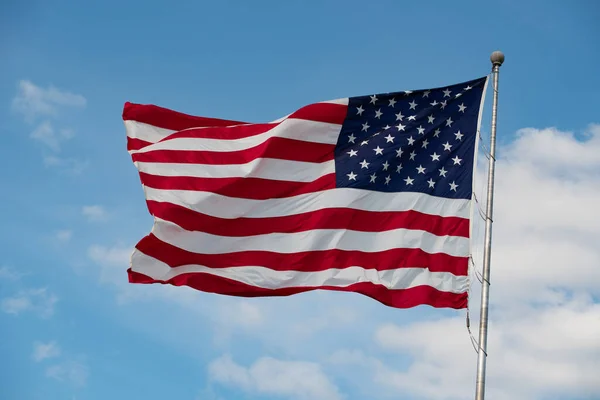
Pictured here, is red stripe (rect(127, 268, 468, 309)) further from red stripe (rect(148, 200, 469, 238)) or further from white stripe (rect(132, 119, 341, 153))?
white stripe (rect(132, 119, 341, 153))

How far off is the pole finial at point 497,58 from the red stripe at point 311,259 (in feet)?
15.0

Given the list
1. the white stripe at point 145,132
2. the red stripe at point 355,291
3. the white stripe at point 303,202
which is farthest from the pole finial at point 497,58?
the white stripe at point 145,132

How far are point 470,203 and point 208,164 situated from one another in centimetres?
637

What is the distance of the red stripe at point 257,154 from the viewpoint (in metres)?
20.2

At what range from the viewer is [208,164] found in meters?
20.5

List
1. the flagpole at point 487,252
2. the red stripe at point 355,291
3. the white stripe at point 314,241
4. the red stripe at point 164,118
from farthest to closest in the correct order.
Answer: the red stripe at point 164,118 < the white stripe at point 314,241 < the red stripe at point 355,291 < the flagpole at point 487,252

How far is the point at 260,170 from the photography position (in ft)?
66.3

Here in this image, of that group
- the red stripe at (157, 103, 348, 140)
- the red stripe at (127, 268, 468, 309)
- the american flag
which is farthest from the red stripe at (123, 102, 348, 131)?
the red stripe at (127, 268, 468, 309)

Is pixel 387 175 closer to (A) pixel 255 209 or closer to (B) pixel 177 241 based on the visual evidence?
(A) pixel 255 209

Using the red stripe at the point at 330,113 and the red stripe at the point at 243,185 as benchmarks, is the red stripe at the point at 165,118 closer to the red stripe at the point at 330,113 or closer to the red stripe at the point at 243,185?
the red stripe at the point at 243,185

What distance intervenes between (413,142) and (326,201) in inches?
97.2

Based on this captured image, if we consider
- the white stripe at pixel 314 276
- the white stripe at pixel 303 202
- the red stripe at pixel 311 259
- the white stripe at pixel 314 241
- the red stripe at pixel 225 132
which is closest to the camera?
the white stripe at pixel 314 276

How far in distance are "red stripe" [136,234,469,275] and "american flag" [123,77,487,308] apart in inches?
0.9

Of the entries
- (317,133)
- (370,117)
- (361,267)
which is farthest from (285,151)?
(361,267)
